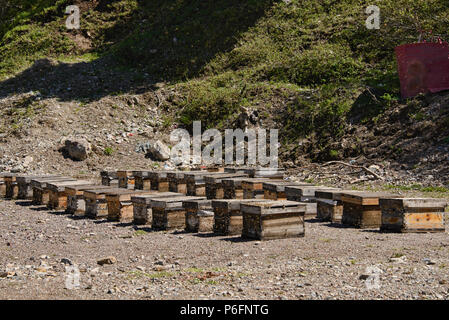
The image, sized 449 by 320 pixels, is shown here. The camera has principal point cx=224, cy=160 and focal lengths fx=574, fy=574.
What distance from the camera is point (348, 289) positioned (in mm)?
6312

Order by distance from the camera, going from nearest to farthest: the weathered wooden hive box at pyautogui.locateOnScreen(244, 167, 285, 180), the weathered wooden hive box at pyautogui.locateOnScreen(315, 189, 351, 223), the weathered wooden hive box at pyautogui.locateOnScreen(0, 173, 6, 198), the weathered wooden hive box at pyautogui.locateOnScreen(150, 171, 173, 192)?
1. the weathered wooden hive box at pyautogui.locateOnScreen(315, 189, 351, 223)
2. the weathered wooden hive box at pyautogui.locateOnScreen(244, 167, 285, 180)
3. the weathered wooden hive box at pyautogui.locateOnScreen(150, 171, 173, 192)
4. the weathered wooden hive box at pyautogui.locateOnScreen(0, 173, 6, 198)

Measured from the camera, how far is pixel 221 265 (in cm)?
781

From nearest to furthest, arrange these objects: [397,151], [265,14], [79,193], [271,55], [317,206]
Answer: [317,206] < [79,193] < [397,151] < [271,55] < [265,14]

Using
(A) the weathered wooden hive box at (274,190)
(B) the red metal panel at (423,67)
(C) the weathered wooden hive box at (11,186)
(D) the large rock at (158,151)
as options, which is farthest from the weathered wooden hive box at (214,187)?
(B) the red metal panel at (423,67)

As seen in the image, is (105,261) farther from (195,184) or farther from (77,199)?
(195,184)

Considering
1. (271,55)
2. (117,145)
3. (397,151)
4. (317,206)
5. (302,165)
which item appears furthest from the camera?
(271,55)

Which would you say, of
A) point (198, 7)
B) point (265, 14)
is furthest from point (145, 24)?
point (265, 14)

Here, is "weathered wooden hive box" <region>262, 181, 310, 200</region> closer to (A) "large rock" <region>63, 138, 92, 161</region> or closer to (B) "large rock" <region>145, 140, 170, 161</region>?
(B) "large rock" <region>145, 140, 170, 161</region>

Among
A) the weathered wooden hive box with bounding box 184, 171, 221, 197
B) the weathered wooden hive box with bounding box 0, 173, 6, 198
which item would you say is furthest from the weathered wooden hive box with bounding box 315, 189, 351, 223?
the weathered wooden hive box with bounding box 0, 173, 6, 198

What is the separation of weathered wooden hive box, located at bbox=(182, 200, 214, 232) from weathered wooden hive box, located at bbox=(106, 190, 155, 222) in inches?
71.8

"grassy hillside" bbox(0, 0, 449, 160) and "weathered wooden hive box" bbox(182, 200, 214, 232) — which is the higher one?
"grassy hillside" bbox(0, 0, 449, 160)

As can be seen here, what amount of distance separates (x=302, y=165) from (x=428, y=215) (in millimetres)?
9165

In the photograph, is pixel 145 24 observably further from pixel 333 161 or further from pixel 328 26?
pixel 333 161

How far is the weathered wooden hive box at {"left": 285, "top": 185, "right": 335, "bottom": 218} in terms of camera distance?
1185 cm
